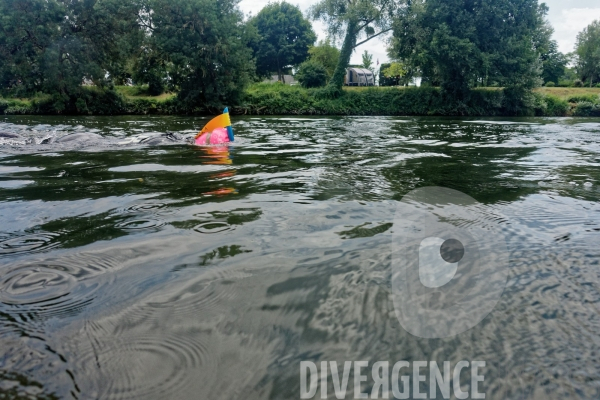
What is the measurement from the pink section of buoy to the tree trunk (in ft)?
81.8

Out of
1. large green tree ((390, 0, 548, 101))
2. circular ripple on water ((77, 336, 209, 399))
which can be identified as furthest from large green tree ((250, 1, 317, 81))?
circular ripple on water ((77, 336, 209, 399))

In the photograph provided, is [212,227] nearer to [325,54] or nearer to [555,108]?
[555,108]

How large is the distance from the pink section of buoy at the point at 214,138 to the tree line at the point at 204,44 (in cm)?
2033

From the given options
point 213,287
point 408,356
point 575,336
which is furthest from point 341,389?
point 575,336

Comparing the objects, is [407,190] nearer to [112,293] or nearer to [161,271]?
[161,271]

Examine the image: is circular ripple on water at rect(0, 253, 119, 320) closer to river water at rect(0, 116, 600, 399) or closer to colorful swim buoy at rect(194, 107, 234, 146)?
river water at rect(0, 116, 600, 399)

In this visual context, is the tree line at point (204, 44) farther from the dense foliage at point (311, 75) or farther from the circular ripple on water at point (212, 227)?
the circular ripple on water at point (212, 227)

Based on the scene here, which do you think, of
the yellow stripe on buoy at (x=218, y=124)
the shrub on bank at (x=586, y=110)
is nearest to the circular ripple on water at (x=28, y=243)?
the yellow stripe on buoy at (x=218, y=124)

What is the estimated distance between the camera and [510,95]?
96.2ft

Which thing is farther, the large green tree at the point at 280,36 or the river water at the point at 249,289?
the large green tree at the point at 280,36

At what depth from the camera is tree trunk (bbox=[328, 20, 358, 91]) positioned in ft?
108

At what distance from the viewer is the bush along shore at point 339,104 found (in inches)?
1061

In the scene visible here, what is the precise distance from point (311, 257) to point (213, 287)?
28.0 inches

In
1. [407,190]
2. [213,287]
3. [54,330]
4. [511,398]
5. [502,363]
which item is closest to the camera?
[511,398]
